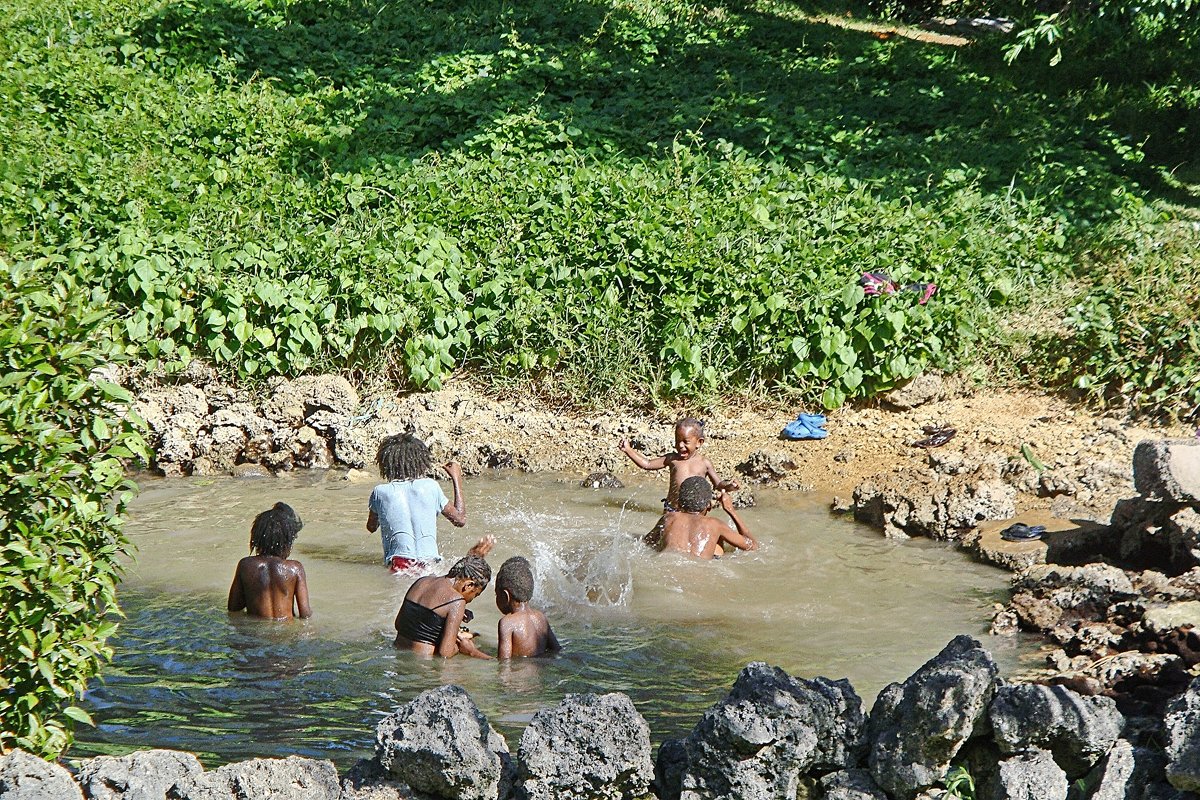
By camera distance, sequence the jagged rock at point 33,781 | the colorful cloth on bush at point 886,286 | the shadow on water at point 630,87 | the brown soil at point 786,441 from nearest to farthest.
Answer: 1. the jagged rock at point 33,781
2. the brown soil at point 786,441
3. the colorful cloth on bush at point 886,286
4. the shadow on water at point 630,87

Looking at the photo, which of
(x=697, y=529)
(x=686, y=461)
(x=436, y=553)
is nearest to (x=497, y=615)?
(x=436, y=553)

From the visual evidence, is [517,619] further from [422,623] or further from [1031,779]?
[1031,779]

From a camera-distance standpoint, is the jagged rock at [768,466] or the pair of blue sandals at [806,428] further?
the pair of blue sandals at [806,428]

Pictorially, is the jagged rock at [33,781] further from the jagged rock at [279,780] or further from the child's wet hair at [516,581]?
the child's wet hair at [516,581]

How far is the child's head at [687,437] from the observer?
323 inches

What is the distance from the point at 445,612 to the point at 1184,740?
3.42 meters

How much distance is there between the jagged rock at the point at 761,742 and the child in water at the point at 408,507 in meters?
3.33

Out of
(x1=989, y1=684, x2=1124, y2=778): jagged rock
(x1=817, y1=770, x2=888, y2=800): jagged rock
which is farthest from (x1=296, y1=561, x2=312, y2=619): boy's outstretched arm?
(x1=989, y1=684, x2=1124, y2=778): jagged rock

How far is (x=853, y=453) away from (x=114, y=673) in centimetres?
532

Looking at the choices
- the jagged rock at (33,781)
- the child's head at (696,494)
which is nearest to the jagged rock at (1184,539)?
the child's head at (696,494)

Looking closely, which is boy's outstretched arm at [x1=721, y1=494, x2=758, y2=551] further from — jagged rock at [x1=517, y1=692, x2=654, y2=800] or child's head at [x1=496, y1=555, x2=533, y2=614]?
jagged rock at [x1=517, y1=692, x2=654, y2=800]

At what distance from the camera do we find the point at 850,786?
4.12 metres

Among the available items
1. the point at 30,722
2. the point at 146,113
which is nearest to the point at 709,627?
the point at 30,722

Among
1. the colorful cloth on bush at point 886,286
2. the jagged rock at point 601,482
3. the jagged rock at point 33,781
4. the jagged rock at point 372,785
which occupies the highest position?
the colorful cloth on bush at point 886,286
